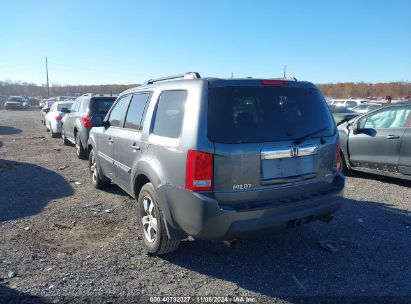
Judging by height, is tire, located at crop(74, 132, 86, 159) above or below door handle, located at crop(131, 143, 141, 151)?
below

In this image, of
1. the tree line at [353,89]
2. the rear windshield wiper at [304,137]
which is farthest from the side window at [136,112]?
the tree line at [353,89]

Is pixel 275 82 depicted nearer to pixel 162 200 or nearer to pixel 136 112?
pixel 162 200

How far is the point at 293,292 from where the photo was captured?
10.9ft

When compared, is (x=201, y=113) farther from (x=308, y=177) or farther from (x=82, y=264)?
(x=82, y=264)

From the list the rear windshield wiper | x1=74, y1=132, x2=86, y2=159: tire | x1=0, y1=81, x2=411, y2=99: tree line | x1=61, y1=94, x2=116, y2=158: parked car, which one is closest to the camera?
the rear windshield wiper

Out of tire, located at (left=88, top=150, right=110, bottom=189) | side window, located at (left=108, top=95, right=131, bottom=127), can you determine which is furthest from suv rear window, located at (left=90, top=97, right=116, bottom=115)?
side window, located at (left=108, top=95, right=131, bottom=127)

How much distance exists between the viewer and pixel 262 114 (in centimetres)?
350

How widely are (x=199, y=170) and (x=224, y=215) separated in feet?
1.49

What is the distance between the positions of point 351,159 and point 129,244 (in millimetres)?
5312

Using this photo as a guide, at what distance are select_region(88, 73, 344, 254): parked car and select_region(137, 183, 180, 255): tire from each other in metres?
0.01

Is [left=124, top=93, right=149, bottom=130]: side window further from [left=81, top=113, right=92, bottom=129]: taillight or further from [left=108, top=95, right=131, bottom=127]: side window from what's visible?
[left=81, top=113, right=92, bottom=129]: taillight

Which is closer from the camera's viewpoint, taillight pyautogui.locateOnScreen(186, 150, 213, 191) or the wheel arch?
taillight pyautogui.locateOnScreen(186, 150, 213, 191)

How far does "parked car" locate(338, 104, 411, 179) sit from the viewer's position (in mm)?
6617

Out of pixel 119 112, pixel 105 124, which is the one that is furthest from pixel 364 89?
pixel 119 112
